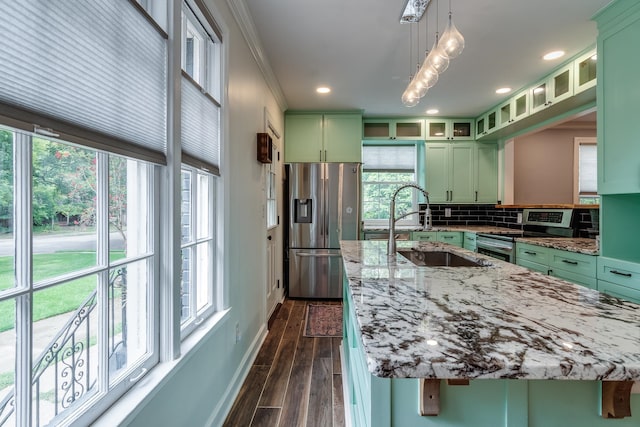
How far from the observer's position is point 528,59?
2578 mm

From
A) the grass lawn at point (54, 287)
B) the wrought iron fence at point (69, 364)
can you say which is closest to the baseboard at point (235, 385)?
the wrought iron fence at point (69, 364)

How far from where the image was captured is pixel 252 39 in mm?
2139

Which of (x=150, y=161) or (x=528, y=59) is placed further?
(x=528, y=59)

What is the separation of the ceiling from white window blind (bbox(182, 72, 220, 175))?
3.12 ft

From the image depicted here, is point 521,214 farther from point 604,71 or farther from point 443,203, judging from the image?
point 604,71

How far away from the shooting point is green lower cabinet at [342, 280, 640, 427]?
26.0 inches

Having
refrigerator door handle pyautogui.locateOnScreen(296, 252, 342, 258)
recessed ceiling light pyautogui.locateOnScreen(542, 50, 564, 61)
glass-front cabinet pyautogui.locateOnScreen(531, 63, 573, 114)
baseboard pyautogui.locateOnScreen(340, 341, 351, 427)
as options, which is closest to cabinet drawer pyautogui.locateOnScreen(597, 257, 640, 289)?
glass-front cabinet pyautogui.locateOnScreen(531, 63, 573, 114)

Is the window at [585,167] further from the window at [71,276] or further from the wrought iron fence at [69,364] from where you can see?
the wrought iron fence at [69,364]

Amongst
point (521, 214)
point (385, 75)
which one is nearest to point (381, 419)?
point (385, 75)

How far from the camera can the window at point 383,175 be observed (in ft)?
14.5

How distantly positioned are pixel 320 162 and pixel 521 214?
8.73 ft

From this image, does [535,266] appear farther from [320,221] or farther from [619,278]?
[320,221]

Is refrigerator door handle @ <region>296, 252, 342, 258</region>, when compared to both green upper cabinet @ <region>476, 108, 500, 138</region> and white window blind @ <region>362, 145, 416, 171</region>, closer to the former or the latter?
white window blind @ <region>362, 145, 416, 171</region>

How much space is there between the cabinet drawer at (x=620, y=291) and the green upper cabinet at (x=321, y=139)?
2.71 m
